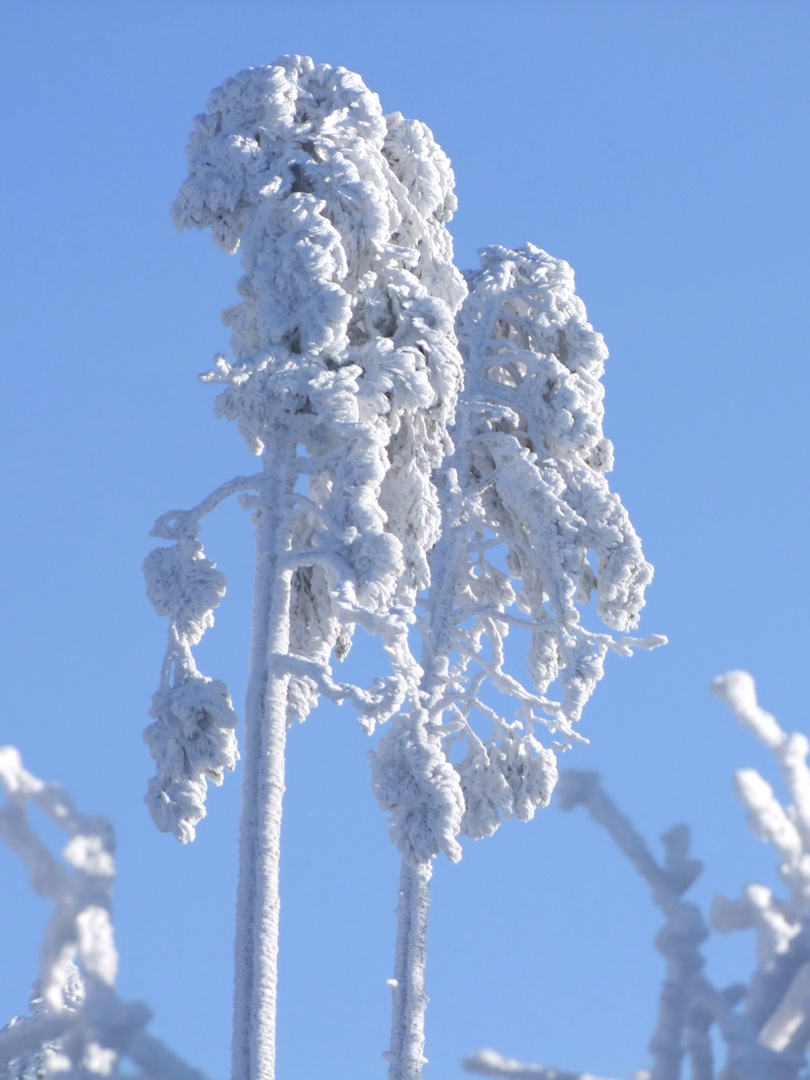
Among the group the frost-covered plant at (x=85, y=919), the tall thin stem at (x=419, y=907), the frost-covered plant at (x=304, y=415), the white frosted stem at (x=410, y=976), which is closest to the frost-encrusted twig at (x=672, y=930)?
the frost-covered plant at (x=85, y=919)

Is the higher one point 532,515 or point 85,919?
point 532,515

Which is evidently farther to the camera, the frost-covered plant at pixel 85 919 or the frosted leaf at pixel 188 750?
the frosted leaf at pixel 188 750

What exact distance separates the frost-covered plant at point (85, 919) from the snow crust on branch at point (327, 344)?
460 centimetres

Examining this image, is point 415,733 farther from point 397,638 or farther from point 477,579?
point 477,579

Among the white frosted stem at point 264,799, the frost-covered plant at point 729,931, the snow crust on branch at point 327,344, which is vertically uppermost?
the snow crust on branch at point 327,344

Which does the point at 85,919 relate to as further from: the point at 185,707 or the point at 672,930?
the point at 185,707

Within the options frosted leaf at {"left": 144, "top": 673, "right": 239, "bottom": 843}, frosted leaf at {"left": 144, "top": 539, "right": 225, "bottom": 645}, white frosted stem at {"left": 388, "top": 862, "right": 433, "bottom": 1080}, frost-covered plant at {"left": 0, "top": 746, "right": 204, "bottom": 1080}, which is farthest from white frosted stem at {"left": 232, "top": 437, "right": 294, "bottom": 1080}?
frost-covered plant at {"left": 0, "top": 746, "right": 204, "bottom": 1080}

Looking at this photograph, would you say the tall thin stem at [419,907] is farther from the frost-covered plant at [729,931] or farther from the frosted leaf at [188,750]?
the frost-covered plant at [729,931]

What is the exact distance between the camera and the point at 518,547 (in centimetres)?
1758

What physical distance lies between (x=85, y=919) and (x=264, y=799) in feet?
17.5

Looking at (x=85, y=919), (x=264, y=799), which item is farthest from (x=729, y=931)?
(x=264, y=799)

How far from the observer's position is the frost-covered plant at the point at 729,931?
7.24 metres

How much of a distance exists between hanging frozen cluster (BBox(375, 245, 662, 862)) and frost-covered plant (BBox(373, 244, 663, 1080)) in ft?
0.05

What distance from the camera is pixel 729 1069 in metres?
7.57
